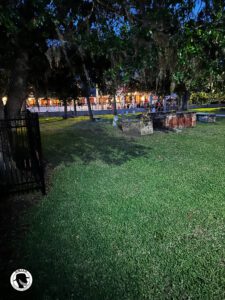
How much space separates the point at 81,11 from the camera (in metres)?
5.16

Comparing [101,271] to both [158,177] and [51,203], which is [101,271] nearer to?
[51,203]

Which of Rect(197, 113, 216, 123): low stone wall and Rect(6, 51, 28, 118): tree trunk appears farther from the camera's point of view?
Rect(197, 113, 216, 123): low stone wall

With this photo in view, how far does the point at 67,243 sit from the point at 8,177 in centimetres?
305

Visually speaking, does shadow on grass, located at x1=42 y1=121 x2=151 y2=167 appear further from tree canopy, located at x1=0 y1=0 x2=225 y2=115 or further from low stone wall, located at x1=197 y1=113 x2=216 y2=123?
low stone wall, located at x1=197 y1=113 x2=216 y2=123

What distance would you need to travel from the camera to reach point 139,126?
12328 millimetres

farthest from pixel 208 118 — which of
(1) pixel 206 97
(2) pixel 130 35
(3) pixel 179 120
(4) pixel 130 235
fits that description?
(4) pixel 130 235

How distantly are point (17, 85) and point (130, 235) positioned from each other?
484cm

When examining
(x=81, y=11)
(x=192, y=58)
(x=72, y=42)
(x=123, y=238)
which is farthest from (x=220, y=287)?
(x=81, y=11)

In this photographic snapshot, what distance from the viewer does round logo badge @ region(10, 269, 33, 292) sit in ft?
7.84

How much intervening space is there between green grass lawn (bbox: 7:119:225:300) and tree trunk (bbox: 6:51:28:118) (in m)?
2.16

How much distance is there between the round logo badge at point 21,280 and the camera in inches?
94.1

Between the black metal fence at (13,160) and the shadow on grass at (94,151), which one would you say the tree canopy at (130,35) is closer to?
the black metal fence at (13,160)

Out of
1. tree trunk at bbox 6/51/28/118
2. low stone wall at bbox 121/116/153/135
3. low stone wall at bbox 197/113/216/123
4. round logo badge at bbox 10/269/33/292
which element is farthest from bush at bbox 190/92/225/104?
round logo badge at bbox 10/269/33/292

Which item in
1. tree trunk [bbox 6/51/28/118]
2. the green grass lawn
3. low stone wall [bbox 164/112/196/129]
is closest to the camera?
the green grass lawn
